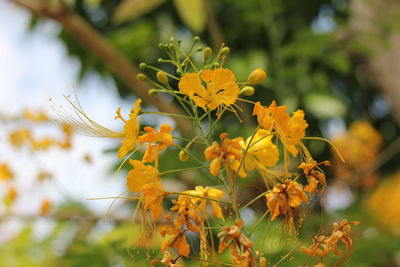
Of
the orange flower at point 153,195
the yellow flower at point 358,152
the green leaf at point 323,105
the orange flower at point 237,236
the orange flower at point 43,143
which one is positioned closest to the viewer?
the orange flower at point 237,236

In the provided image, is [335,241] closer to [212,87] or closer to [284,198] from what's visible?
[284,198]

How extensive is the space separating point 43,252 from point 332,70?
7.40 feet

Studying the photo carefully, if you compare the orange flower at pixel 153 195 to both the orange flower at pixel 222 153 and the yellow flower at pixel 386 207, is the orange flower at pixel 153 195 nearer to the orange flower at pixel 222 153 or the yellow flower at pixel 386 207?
the orange flower at pixel 222 153

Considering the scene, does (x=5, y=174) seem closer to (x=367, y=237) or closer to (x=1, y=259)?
(x=1, y=259)

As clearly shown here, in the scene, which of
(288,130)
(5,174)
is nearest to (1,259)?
(5,174)

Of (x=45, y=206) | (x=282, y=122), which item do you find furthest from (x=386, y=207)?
(x=282, y=122)

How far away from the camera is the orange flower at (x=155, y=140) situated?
808 millimetres

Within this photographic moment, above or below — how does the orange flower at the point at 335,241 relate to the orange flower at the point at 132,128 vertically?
below

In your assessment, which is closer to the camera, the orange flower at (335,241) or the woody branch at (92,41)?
the orange flower at (335,241)

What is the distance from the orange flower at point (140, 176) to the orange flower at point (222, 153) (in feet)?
0.34

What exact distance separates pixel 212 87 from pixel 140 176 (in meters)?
0.19

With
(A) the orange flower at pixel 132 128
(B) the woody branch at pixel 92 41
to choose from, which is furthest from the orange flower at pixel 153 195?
(B) the woody branch at pixel 92 41

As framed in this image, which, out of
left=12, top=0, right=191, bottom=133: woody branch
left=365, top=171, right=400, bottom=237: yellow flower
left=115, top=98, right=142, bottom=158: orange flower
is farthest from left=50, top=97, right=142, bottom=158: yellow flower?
left=365, top=171, right=400, bottom=237: yellow flower

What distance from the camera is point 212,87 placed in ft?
2.65
